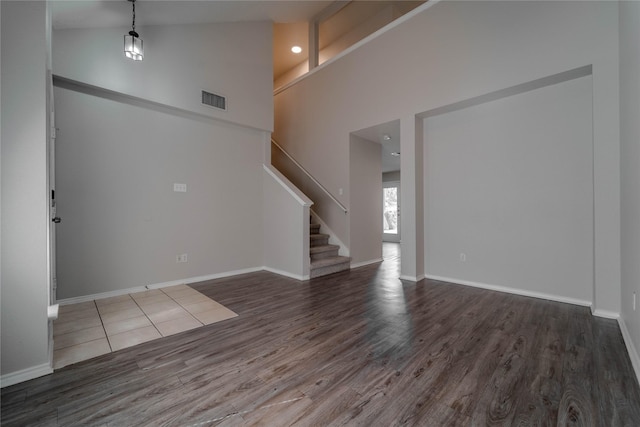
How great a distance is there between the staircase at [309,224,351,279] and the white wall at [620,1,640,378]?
3.27m

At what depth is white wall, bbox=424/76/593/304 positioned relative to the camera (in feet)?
9.75

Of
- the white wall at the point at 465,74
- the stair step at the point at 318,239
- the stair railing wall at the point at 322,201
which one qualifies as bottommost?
the stair step at the point at 318,239

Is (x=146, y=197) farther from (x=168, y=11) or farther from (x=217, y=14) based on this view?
(x=217, y=14)

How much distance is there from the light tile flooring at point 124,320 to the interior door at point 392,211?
730 centimetres

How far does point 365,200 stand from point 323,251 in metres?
1.32

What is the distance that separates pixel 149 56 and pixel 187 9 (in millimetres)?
840

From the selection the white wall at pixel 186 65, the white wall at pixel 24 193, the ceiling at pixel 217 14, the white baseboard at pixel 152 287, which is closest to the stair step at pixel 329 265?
the white baseboard at pixel 152 287

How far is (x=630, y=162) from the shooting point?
206 centimetres

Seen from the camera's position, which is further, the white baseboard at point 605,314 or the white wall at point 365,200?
the white wall at point 365,200

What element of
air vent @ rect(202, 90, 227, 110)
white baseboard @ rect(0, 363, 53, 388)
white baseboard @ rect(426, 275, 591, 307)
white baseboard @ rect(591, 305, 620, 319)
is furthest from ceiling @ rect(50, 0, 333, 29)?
white baseboard @ rect(591, 305, 620, 319)

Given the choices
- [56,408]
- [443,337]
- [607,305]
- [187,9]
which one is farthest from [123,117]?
[607,305]

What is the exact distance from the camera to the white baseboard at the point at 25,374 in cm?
163

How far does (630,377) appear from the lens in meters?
1.70

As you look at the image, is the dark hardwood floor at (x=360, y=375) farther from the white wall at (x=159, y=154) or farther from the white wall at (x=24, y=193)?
the white wall at (x=159, y=154)
